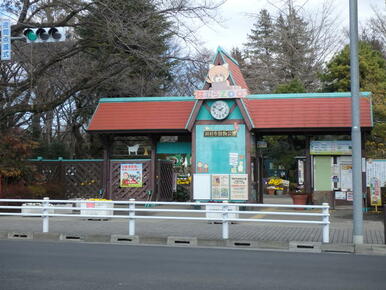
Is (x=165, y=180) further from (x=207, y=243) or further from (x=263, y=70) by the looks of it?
(x=263, y=70)

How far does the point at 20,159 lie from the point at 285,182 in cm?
2062

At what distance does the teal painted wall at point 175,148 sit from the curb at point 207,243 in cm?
979

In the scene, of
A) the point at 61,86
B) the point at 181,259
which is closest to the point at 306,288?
the point at 181,259

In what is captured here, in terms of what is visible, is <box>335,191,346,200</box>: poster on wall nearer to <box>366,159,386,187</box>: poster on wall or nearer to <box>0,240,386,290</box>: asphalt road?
<box>366,159,386,187</box>: poster on wall

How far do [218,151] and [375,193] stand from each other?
6435mm

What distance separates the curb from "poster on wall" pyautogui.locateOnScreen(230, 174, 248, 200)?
730 cm

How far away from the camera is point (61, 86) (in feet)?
99.9

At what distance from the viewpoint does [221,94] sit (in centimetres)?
2108

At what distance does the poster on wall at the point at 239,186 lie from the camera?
67.7 feet

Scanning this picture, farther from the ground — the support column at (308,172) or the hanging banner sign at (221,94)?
the hanging banner sign at (221,94)

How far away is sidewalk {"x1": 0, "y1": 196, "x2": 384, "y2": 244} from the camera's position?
1396 cm

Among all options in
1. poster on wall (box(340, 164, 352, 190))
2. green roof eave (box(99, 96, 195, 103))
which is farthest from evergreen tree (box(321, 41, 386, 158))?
green roof eave (box(99, 96, 195, 103))

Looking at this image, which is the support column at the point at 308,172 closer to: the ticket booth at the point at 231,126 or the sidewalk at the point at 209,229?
the ticket booth at the point at 231,126

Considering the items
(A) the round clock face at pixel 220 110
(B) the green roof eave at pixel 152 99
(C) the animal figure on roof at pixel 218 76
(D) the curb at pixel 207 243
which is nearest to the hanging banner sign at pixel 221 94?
(C) the animal figure on roof at pixel 218 76
